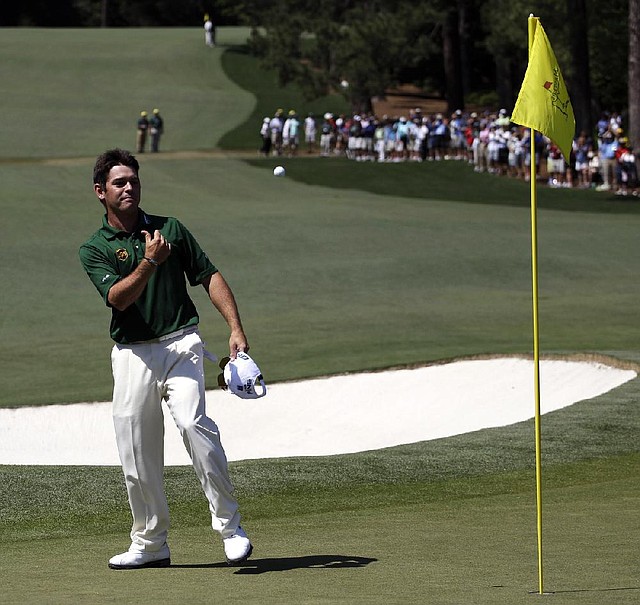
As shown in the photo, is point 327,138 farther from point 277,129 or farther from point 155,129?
point 155,129

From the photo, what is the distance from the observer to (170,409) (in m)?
7.75

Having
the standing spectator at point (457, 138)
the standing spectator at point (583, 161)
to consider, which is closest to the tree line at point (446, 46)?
the standing spectator at point (583, 161)

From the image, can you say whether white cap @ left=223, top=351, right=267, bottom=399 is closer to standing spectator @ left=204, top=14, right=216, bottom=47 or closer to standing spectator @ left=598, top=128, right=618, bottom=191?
standing spectator @ left=598, top=128, right=618, bottom=191

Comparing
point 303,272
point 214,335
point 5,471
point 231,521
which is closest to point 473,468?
point 5,471

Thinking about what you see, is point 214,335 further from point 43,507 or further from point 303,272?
point 43,507

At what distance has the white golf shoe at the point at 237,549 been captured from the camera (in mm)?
7676

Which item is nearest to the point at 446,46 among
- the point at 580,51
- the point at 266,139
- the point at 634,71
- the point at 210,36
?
the point at 266,139

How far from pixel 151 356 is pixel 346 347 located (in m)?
14.4

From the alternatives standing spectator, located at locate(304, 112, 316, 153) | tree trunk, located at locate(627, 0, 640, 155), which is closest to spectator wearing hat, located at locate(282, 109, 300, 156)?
standing spectator, located at locate(304, 112, 316, 153)

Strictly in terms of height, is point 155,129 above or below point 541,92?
below

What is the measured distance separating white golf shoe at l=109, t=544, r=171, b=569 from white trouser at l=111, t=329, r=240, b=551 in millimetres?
403

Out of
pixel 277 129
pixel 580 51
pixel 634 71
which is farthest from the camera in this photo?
pixel 277 129

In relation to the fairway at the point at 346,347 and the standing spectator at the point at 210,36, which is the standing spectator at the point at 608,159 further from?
the standing spectator at the point at 210,36

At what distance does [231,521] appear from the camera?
7836mm
